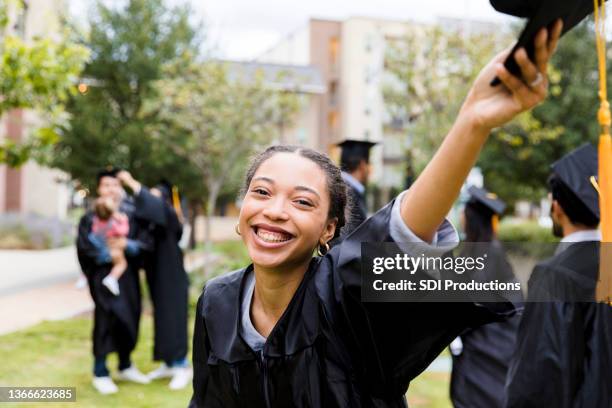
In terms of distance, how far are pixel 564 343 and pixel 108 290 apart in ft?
14.9

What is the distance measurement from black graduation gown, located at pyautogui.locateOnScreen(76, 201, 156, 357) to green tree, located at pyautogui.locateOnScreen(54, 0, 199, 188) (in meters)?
7.92

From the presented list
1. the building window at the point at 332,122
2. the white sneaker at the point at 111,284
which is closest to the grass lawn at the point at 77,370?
the white sneaker at the point at 111,284

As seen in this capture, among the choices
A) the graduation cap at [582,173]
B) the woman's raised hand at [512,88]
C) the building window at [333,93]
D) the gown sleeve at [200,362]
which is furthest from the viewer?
the building window at [333,93]

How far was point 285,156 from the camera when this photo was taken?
190 cm

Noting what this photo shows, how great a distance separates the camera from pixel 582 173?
3.38m

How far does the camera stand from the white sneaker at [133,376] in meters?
6.70

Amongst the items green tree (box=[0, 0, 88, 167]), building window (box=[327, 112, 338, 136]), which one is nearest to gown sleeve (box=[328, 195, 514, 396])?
green tree (box=[0, 0, 88, 167])

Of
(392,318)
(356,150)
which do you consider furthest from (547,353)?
(356,150)

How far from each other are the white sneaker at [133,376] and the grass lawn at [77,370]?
0.07 meters

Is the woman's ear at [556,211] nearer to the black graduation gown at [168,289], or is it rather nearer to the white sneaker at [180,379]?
the black graduation gown at [168,289]

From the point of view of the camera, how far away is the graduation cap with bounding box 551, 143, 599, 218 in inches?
129

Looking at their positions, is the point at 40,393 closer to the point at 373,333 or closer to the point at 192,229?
the point at 373,333

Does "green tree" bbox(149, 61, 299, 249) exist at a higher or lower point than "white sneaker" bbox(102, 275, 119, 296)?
higher

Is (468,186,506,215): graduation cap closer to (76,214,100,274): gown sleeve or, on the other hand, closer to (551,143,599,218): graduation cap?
(551,143,599,218): graduation cap
